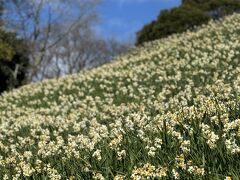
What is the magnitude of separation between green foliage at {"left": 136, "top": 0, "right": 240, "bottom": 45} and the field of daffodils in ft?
42.8

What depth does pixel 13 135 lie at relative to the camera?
1270 centimetres

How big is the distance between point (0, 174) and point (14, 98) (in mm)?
15739

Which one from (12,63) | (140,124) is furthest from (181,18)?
(140,124)

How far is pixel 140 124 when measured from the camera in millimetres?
7922

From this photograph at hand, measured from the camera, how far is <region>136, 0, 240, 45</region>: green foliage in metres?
39.0

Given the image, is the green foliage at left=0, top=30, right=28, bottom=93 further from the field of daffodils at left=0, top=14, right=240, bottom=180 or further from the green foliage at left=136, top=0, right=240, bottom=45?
the field of daffodils at left=0, top=14, right=240, bottom=180

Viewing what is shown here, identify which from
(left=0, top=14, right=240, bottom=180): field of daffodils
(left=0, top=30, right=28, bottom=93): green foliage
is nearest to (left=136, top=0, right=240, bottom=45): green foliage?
(left=0, top=30, right=28, bottom=93): green foliage

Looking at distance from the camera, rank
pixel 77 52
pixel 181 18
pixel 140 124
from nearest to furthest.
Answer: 1. pixel 140 124
2. pixel 181 18
3. pixel 77 52

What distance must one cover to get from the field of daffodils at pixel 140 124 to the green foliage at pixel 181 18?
13050mm

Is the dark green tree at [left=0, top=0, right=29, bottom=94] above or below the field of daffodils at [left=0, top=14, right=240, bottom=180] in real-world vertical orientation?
above

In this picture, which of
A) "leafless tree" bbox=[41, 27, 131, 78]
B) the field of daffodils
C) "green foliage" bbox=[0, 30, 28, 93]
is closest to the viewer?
the field of daffodils

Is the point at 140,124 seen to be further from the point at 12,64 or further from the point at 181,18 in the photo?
the point at 181,18

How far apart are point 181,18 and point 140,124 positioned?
106 ft

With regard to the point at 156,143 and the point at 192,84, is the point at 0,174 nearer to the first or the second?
the point at 156,143
